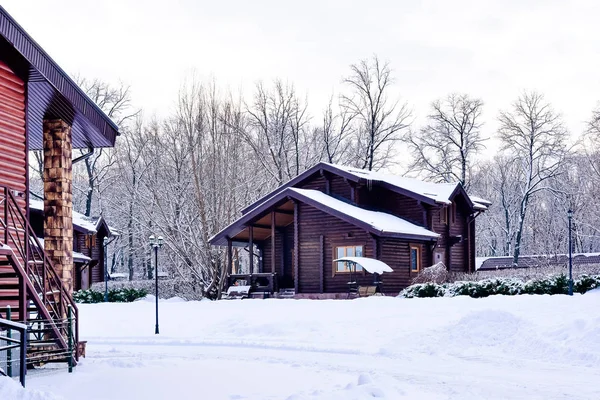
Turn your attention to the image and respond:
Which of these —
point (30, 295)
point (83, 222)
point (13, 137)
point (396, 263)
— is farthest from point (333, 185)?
point (30, 295)

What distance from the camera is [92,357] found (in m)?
17.6

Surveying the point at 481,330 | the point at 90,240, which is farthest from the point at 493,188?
the point at 481,330

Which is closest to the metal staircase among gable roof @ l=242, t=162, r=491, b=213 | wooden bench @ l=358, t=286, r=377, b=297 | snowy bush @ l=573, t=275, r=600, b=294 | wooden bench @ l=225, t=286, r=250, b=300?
wooden bench @ l=358, t=286, r=377, b=297

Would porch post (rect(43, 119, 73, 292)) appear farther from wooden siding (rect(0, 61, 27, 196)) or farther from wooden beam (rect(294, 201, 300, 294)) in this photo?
wooden beam (rect(294, 201, 300, 294))

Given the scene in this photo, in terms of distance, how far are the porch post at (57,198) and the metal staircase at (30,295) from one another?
3.74ft

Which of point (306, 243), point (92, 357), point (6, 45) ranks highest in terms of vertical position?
point (6, 45)

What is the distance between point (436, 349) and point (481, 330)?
53.7 inches

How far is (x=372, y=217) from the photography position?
3428 centimetres

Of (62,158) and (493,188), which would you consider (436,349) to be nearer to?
(62,158)

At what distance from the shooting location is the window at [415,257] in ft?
120

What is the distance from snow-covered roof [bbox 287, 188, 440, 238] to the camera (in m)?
32.6

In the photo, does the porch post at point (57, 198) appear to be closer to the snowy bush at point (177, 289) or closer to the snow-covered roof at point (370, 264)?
the snow-covered roof at point (370, 264)

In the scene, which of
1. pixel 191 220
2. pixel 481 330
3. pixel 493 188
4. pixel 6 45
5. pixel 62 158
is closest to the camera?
pixel 6 45

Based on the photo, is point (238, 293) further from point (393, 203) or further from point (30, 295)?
point (30, 295)
